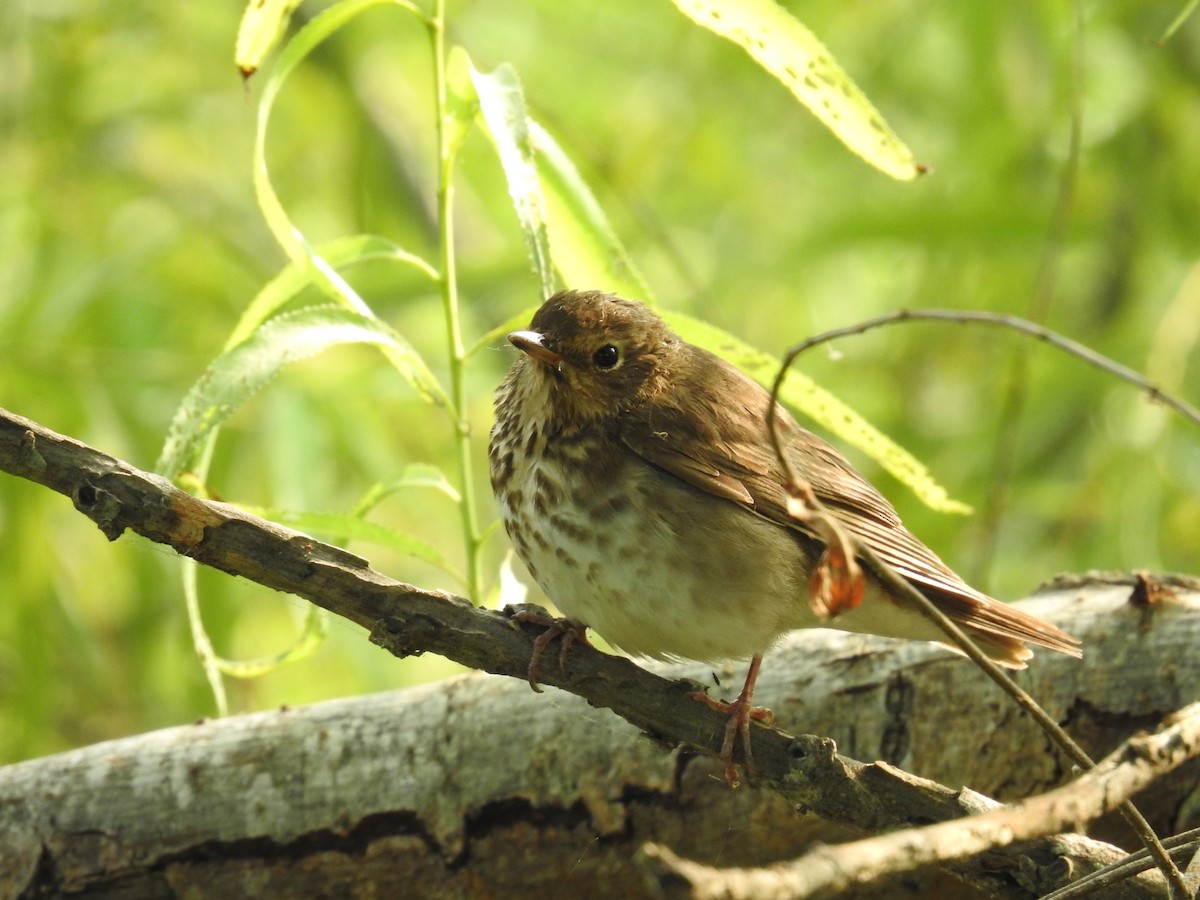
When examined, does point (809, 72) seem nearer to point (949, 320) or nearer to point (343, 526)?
point (949, 320)

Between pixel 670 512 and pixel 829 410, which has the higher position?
pixel 829 410

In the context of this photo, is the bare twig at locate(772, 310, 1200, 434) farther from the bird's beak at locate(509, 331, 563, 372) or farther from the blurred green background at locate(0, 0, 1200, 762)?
the blurred green background at locate(0, 0, 1200, 762)

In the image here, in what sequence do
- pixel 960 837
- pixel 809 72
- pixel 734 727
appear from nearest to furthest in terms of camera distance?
1. pixel 960 837
2. pixel 809 72
3. pixel 734 727

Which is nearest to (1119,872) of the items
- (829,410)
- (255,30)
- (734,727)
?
(734,727)

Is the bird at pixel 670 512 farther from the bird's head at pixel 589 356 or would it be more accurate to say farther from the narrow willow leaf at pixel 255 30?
the narrow willow leaf at pixel 255 30

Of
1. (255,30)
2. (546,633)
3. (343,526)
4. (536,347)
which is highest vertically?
(255,30)

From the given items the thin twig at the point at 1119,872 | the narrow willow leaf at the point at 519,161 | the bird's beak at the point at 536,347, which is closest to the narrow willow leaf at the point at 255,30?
the narrow willow leaf at the point at 519,161

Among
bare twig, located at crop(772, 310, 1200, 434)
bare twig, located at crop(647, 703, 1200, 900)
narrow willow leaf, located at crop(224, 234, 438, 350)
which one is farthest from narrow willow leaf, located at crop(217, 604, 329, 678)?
bare twig, located at crop(647, 703, 1200, 900)
